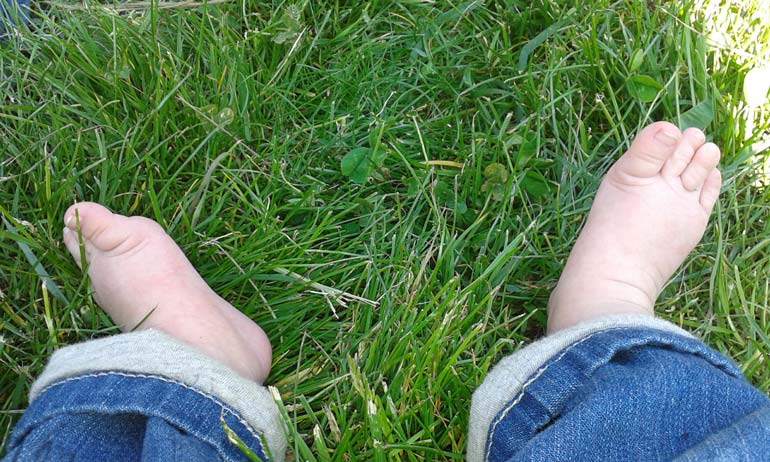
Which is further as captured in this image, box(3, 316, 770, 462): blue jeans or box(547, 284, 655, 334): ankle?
box(547, 284, 655, 334): ankle

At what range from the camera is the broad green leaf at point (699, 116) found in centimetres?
139

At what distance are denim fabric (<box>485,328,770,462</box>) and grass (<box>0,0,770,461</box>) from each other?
0.17m

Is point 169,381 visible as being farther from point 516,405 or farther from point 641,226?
point 641,226

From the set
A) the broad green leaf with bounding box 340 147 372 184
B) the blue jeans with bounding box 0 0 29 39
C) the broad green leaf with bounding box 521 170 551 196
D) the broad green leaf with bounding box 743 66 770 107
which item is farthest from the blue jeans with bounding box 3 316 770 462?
the blue jeans with bounding box 0 0 29 39

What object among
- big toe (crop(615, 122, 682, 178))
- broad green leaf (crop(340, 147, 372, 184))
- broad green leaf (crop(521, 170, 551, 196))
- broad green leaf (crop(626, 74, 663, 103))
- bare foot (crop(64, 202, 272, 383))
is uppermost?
broad green leaf (crop(626, 74, 663, 103))

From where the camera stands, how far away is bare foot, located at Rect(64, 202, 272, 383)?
46.8 inches

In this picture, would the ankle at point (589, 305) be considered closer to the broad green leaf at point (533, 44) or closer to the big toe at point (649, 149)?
the big toe at point (649, 149)

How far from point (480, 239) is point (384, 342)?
28 cm

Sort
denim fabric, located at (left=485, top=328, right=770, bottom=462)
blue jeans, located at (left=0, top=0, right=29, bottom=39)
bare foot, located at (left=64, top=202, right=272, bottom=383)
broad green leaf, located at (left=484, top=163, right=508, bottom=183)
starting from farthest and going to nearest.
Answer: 1. blue jeans, located at (left=0, top=0, right=29, bottom=39)
2. broad green leaf, located at (left=484, top=163, right=508, bottom=183)
3. bare foot, located at (left=64, top=202, right=272, bottom=383)
4. denim fabric, located at (left=485, top=328, right=770, bottom=462)

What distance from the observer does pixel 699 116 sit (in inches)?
55.1

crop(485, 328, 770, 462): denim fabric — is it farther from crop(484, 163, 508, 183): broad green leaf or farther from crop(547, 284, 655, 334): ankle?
crop(484, 163, 508, 183): broad green leaf

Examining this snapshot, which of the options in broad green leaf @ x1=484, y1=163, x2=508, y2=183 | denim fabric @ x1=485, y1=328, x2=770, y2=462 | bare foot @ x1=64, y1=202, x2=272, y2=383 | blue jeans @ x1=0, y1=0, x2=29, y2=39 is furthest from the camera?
blue jeans @ x1=0, y1=0, x2=29, y2=39

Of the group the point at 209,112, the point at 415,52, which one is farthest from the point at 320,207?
the point at 415,52

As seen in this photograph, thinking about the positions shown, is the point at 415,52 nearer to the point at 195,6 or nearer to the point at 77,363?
the point at 195,6
